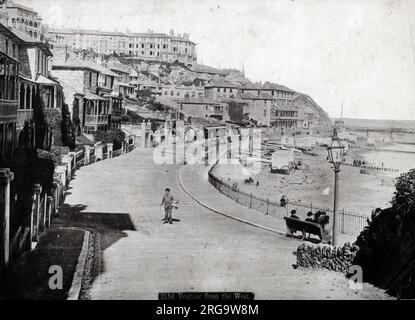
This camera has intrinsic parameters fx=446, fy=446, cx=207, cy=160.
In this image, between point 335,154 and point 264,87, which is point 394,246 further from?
point 264,87

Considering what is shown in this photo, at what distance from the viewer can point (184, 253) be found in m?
11.3

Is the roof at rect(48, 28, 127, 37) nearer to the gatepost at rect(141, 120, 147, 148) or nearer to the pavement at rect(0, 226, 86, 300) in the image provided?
the gatepost at rect(141, 120, 147, 148)

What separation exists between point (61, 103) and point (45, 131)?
5.28 m

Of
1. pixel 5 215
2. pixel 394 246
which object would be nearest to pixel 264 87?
pixel 394 246

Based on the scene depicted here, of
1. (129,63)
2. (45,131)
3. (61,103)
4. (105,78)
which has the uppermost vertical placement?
(129,63)

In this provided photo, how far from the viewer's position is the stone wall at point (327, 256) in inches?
394

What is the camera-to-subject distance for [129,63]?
114500 mm

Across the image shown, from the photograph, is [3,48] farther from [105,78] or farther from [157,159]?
[105,78]

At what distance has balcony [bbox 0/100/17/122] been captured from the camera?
19.2 meters

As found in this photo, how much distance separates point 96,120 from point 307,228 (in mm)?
33173

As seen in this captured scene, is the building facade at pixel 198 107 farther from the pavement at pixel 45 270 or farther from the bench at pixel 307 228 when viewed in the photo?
the pavement at pixel 45 270

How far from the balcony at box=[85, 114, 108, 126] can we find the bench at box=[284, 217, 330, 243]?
30887mm

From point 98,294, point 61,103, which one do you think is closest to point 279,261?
point 98,294

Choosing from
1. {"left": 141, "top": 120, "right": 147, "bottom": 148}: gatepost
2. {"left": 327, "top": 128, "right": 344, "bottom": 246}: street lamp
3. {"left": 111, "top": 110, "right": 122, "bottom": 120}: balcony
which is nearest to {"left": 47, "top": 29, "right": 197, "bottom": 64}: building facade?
{"left": 111, "top": 110, "right": 122, "bottom": 120}: balcony
